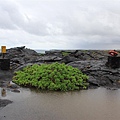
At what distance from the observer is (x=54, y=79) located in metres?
9.92

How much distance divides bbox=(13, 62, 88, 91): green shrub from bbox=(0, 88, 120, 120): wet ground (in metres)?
0.59

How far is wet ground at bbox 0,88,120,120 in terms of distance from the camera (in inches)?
238

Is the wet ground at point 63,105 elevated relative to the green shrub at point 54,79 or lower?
lower

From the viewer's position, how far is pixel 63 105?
7070mm

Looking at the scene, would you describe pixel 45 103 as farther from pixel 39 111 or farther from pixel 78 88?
pixel 78 88

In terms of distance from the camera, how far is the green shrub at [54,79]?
31.3 ft

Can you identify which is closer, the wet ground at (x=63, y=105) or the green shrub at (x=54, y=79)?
the wet ground at (x=63, y=105)

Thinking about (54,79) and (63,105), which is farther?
(54,79)

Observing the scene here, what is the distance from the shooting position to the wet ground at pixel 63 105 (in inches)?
238

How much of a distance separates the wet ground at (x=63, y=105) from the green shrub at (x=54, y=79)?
585 millimetres

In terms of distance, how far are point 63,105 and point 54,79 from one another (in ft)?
9.61

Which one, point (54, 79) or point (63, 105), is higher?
point (54, 79)

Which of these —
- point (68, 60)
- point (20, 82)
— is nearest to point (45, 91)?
point (20, 82)

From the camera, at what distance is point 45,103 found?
7238 millimetres
